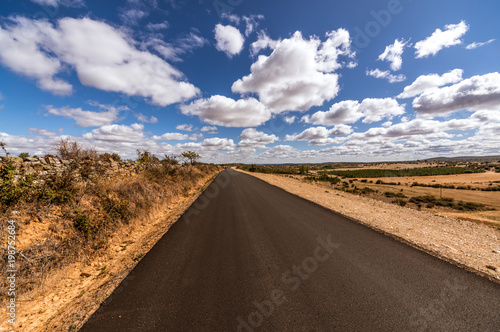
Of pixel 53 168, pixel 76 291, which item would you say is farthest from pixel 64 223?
pixel 53 168

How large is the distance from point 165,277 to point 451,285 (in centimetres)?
587

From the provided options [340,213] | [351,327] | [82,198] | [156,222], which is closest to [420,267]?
[351,327]

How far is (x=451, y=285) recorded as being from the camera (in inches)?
138

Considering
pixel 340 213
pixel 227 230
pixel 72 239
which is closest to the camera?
pixel 72 239

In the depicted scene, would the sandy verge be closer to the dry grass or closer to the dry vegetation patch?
the dry vegetation patch

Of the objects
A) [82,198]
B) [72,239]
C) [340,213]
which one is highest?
[82,198]

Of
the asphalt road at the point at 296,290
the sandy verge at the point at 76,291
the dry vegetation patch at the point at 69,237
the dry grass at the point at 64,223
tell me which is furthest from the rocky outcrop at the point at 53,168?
the asphalt road at the point at 296,290

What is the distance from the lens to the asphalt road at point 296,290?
9.00 feet

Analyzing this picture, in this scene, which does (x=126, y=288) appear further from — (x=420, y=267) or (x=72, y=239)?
(x=420, y=267)

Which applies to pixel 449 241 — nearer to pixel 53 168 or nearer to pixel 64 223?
pixel 64 223

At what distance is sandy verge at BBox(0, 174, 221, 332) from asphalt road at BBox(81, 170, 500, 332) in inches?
12.8

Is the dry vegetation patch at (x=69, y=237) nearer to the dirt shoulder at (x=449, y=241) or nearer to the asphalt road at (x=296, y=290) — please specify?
the asphalt road at (x=296, y=290)

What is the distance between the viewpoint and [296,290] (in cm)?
345

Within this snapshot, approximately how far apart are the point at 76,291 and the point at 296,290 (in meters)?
4.51
